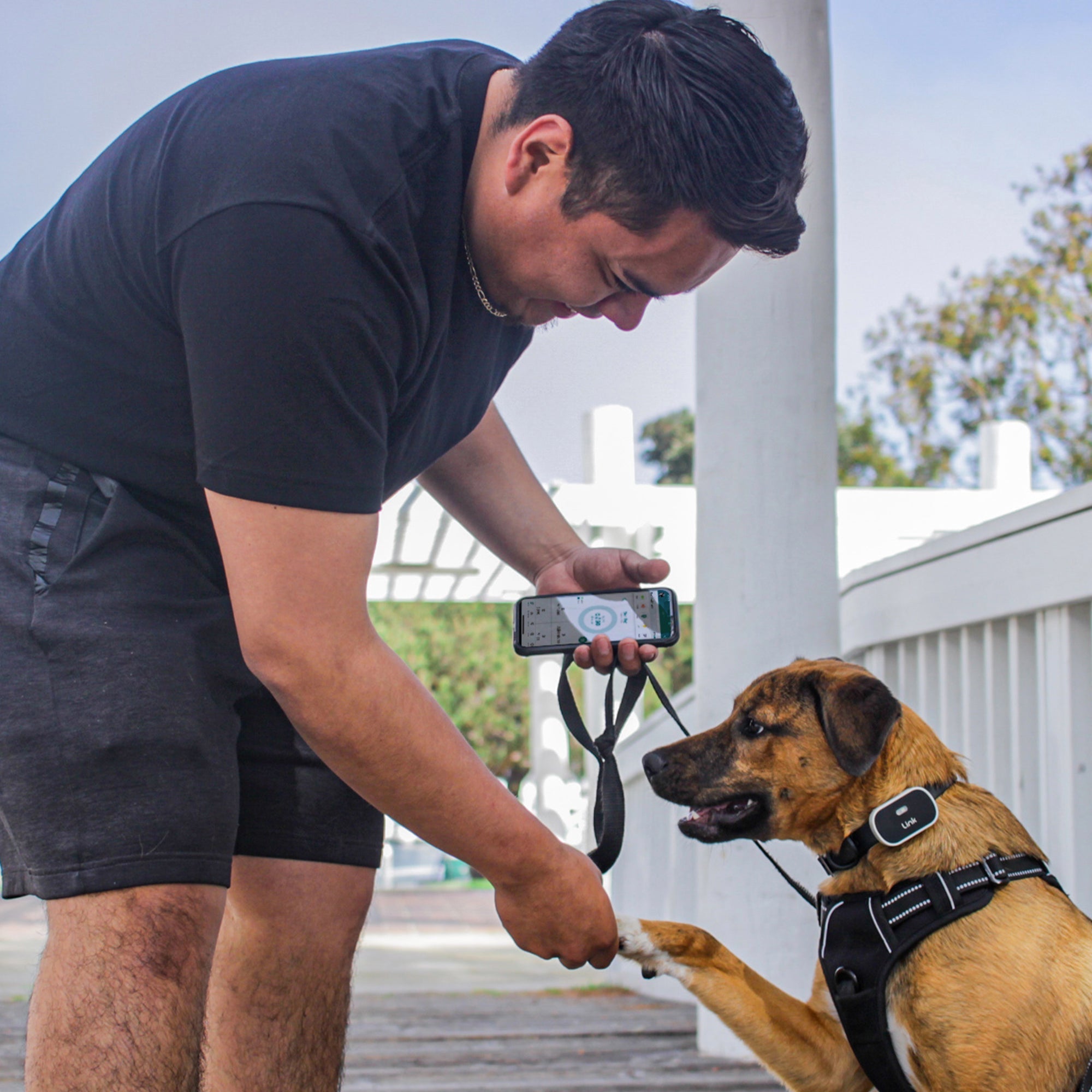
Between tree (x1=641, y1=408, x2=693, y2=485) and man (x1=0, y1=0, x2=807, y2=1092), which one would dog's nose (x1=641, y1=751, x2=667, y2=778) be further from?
tree (x1=641, y1=408, x2=693, y2=485)

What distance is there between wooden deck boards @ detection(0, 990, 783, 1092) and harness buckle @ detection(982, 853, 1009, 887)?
1360 mm

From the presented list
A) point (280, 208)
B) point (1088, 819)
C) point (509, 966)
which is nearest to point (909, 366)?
point (509, 966)

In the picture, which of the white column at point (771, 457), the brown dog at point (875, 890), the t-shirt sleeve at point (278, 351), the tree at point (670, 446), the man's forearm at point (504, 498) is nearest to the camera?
the t-shirt sleeve at point (278, 351)

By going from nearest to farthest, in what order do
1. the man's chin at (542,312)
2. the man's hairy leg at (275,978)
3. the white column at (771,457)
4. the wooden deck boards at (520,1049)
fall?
the man's chin at (542,312), the man's hairy leg at (275,978), the wooden deck boards at (520,1049), the white column at (771,457)

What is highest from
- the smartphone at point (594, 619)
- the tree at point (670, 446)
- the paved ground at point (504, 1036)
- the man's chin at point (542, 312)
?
the tree at point (670, 446)

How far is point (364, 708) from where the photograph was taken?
126 centimetres

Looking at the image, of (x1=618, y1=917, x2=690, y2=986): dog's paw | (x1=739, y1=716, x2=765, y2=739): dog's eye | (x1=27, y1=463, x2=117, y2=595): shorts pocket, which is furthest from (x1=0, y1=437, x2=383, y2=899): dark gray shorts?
(x1=739, y1=716, x2=765, y2=739): dog's eye

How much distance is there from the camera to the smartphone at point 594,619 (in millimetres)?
1889

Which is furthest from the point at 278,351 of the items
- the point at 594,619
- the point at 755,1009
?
the point at 755,1009

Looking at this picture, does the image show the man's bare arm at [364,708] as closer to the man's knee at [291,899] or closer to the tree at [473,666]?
the man's knee at [291,899]

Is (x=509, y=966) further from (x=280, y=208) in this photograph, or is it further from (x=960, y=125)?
(x=960, y=125)

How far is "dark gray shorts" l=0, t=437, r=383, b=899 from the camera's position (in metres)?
1.40

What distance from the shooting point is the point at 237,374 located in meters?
1.21

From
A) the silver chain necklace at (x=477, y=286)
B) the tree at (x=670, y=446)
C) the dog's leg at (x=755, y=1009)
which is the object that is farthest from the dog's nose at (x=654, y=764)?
the tree at (x=670, y=446)
